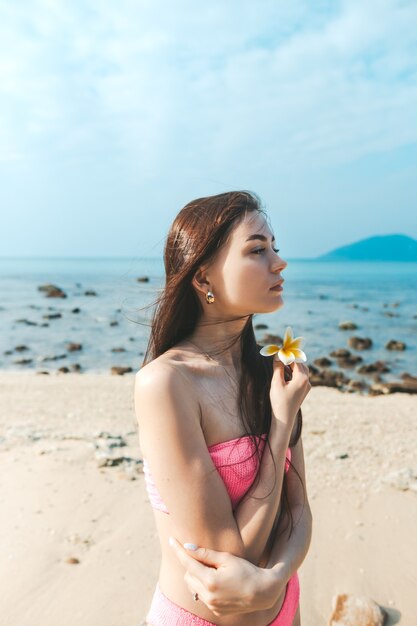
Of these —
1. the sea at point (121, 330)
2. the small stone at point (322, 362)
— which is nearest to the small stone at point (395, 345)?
the sea at point (121, 330)

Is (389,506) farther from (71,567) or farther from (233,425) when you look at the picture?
(233,425)

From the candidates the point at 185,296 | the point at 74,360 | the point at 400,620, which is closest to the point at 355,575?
the point at 400,620

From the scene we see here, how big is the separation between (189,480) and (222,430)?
28cm

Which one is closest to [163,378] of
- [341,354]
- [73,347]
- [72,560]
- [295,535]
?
[295,535]

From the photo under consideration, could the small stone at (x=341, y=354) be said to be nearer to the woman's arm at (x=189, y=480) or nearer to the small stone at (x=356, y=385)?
the small stone at (x=356, y=385)

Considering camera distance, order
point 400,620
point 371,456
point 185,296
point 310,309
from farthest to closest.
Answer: point 310,309, point 371,456, point 400,620, point 185,296

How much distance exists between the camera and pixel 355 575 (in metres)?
4.57

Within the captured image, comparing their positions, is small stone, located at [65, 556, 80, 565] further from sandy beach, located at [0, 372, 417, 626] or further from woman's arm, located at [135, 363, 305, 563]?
woman's arm, located at [135, 363, 305, 563]

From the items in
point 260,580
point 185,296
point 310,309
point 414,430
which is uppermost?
point 185,296

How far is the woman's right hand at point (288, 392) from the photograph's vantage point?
2137mm

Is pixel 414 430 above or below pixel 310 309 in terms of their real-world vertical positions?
above

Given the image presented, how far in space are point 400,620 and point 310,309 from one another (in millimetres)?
31913

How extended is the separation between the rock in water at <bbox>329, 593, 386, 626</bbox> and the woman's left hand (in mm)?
2483

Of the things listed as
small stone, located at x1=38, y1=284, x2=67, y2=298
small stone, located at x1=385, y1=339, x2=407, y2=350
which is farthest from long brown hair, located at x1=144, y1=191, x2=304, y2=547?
small stone, located at x1=38, y1=284, x2=67, y2=298
